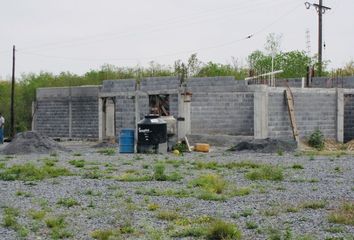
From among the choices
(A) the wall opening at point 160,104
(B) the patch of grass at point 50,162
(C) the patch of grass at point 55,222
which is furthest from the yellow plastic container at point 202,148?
(C) the patch of grass at point 55,222

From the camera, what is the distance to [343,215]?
953cm

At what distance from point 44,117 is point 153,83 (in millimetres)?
9100

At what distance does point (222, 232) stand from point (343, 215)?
2202 millimetres

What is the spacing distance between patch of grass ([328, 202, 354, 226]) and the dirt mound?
54.1 ft

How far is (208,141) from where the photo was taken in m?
26.5

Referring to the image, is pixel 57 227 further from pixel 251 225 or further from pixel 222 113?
pixel 222 113

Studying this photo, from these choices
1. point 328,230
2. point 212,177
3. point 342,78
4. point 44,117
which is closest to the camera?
point 328,230

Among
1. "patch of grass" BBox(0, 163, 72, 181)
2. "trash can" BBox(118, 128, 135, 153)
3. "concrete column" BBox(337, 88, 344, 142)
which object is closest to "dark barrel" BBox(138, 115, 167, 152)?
"trash can" BBox(118, 128, 135, 153)

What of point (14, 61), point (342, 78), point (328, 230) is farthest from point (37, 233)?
point (14, 61)

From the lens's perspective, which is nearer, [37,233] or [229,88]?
[37,233]

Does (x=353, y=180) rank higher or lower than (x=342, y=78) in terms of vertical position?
lower

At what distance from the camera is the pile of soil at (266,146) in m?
23.5

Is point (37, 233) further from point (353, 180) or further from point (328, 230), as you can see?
point (353, 180)

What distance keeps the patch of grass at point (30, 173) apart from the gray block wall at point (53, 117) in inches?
682
